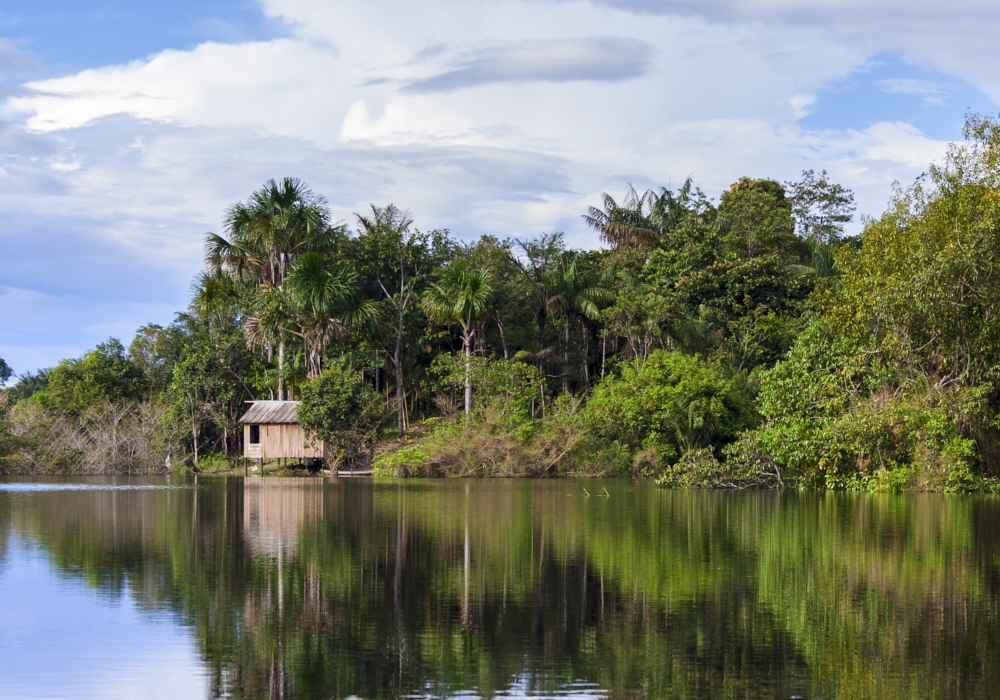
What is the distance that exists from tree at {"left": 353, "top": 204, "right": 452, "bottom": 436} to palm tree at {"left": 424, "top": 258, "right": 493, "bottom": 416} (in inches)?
87.8

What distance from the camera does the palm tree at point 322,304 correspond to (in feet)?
141

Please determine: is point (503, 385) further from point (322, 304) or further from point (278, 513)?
point (278, 513)

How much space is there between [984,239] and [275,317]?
90.4 feet

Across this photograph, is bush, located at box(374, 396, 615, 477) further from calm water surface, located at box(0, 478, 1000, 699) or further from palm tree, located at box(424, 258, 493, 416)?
calm water surface, located at box(0, 478, 1000, 699)

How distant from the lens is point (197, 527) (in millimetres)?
18750

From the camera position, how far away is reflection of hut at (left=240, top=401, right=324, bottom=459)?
42781 mm

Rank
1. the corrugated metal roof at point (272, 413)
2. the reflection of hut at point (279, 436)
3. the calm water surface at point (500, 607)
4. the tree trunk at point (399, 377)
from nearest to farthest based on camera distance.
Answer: the calm water surface at point (500, 607) < the corrugated metal roof at point (272, 413) < the reflection of hut at point (279, 436) < the tree trunk at point (399, 377)

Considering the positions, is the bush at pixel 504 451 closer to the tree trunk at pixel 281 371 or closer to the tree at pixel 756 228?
the tree trunk at pixel 281 371

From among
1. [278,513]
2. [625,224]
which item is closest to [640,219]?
[625,224]

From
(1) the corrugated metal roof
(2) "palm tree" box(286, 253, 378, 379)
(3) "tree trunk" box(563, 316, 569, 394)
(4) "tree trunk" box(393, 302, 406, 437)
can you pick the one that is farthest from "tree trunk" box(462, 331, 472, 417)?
(1) the corrugated metal roof

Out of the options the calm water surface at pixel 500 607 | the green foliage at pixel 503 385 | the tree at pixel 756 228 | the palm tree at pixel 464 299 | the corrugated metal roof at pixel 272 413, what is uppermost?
the tree at pixel 756 228

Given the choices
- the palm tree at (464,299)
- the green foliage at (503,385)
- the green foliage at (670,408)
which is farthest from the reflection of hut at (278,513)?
the green foliage at (670,408)

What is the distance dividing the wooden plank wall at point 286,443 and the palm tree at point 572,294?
37.1 ft

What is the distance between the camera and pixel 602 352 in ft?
159
